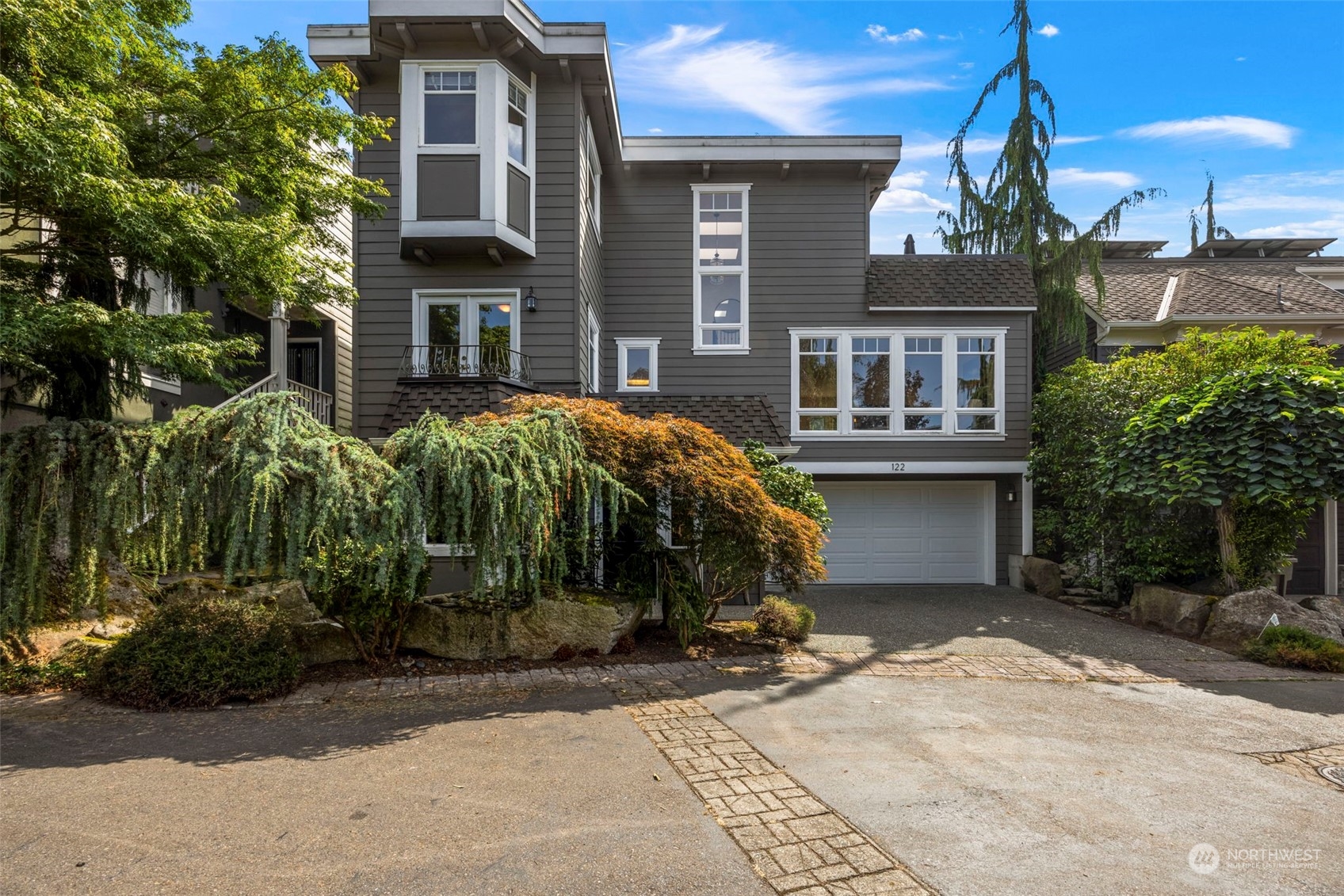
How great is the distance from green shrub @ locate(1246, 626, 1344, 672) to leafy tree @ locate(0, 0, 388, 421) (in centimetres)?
1136

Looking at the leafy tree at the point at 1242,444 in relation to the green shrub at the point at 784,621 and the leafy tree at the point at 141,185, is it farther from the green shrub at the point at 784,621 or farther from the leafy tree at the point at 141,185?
the leafy tree at the point at 141,185

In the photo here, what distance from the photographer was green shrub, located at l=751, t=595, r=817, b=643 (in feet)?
27.3

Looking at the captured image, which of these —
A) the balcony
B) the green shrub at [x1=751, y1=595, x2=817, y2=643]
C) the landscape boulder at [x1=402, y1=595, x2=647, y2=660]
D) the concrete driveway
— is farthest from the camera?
the balcony

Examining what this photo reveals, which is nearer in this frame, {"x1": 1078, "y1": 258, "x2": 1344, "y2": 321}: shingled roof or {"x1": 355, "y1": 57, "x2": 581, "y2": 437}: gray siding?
{"x1": 355, "y1": 57, "x2": 581, "y2": 437}: gray siding

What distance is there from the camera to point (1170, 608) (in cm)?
969

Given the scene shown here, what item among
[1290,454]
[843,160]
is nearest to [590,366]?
[843,160]

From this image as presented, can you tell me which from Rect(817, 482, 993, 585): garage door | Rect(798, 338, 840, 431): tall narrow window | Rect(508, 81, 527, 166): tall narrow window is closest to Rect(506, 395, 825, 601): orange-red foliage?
Rect(508, 81, 527, 166): tall narrow window

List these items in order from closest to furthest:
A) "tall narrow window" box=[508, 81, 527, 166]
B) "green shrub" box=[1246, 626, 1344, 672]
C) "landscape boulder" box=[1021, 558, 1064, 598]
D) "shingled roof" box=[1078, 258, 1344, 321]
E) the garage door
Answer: "green shrub" box=[1246, 626, 1344, 672] → "tall narrow window" box=[508, 81, 527, 166] → "landscape boulder" box=[1021, 558, 1064, 598] → "shingled roof" box=[1078, 258, 1344, 321] → the garage door

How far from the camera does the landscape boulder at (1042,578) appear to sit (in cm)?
1238

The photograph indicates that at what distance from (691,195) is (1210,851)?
12.6 meters

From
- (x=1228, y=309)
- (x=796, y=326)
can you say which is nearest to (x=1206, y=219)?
(x=1228, y=309)

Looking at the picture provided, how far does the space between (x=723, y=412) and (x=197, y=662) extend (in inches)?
306

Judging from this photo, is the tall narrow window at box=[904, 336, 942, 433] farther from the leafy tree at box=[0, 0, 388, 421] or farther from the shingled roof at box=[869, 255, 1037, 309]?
the leafy tree at box=[0, 0, 388, 421]

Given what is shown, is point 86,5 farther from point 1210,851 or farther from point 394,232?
point 1210,851
